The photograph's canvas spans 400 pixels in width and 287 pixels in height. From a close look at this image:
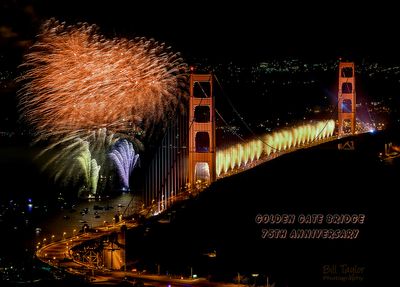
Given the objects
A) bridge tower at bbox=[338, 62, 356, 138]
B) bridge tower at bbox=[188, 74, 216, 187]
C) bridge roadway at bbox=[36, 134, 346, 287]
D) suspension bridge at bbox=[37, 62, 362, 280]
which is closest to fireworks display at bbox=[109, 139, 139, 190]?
suspension bridge at bbox=[37, 62, 362, 280]

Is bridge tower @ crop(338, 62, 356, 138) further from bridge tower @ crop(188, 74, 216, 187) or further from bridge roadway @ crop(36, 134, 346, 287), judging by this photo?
bridge roadway @ crop(36, 134, 346, 287)

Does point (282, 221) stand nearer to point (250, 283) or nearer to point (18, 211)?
point (250, 283)

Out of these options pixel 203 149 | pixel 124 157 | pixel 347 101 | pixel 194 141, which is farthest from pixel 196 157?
pixel 347 101

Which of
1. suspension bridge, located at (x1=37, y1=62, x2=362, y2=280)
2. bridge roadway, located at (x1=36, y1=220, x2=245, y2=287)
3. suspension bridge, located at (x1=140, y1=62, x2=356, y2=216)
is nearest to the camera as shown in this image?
bridge roadway, located at (x1=36, y1=220, x2=245, y2=287)

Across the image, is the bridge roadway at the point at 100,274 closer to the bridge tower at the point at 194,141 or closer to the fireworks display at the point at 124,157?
the bridge tower at the point at 194,141

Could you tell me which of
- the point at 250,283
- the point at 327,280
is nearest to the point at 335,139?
the point at 327,280

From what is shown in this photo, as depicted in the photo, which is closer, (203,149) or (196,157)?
(196,157)

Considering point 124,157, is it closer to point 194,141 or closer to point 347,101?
point 347,101

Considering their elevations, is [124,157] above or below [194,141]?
below
